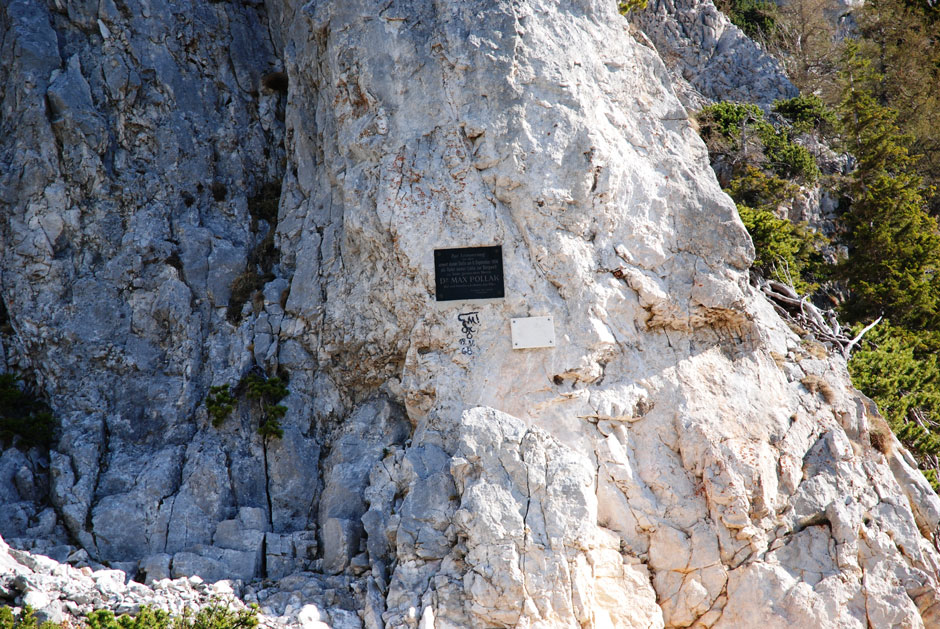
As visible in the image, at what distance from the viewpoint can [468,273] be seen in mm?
9836

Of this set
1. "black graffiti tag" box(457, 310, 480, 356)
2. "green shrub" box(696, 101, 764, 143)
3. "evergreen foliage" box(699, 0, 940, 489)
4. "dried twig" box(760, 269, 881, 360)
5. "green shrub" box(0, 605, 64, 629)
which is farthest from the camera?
"green shrub" box(696, 101, 764, 143)

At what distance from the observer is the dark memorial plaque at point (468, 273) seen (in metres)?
9.77

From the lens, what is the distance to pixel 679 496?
30.6 ft

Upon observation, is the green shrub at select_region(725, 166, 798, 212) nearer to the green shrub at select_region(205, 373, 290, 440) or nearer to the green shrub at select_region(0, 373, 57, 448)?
the green shrub at select_region(205, 373, 290, 440)

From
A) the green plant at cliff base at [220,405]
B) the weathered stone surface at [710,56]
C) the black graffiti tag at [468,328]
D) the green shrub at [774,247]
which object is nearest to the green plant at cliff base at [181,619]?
the green plant at cliff base at [220,405]

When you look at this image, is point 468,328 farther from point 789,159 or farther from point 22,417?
point 789,159

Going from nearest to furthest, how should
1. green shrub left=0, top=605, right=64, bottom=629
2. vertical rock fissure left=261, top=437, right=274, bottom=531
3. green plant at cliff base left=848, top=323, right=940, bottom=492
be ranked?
green shrub left=0, top=605, right=64, bottom=629 < vertical rock fissure left=261, top=437, right=274, bottom=531 < green plant at cliff base left=848, top=323, right=940, bottom=492

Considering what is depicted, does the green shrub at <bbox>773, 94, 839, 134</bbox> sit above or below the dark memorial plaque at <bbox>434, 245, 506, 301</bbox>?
above

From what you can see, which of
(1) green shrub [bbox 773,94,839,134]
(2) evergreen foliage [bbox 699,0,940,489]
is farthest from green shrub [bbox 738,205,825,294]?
(1) green shrub [bbox 773,94,839,134]

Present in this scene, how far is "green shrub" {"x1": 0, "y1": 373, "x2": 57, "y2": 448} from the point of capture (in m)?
10.5

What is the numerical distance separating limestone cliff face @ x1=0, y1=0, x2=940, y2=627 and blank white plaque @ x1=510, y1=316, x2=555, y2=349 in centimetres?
14

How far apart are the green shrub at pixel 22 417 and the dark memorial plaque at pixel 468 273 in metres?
5.67

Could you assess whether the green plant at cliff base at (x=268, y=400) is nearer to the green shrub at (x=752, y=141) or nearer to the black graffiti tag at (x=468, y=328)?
the black graffiti tag at (x=468, y=328)

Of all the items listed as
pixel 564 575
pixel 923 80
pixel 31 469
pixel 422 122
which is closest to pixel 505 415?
pixel 564 575
